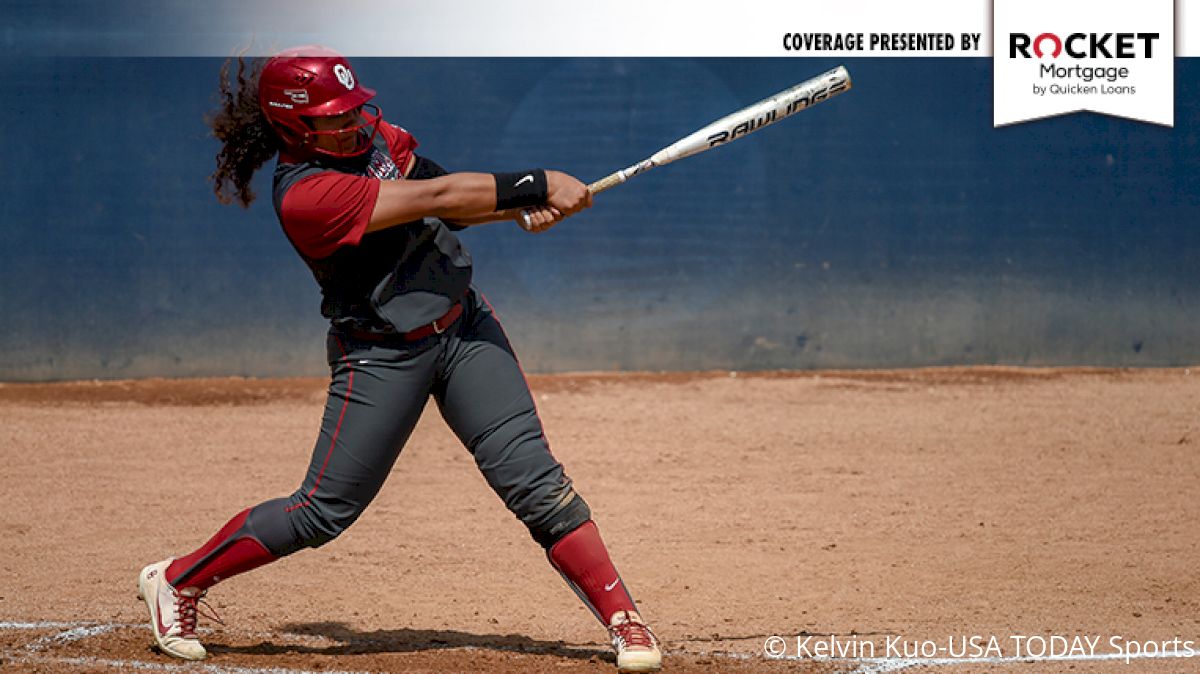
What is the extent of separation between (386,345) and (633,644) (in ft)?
3.69

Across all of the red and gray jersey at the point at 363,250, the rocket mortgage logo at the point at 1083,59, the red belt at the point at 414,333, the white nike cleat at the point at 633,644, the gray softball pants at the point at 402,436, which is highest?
the rocket mortgage logo at the point at 1083,59

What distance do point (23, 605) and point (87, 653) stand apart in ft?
Result: 2.73

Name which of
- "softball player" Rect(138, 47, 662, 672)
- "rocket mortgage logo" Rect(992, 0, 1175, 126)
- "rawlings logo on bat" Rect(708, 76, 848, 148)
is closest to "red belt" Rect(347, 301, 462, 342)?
"softball player" Rect(138, 47, 662, 672)

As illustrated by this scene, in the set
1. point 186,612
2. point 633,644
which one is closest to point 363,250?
point 186,612

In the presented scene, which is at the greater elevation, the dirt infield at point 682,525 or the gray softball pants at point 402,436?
the gray softball pants at point 402,436

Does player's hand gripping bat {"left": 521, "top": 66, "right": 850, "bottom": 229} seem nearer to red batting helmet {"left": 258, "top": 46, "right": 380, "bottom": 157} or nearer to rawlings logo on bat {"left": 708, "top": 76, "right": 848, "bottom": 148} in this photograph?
rawlings logo on bat {"left": 708, "top": 76, "right": 848, "bottom": 148}

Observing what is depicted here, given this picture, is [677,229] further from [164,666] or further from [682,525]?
[164,666]

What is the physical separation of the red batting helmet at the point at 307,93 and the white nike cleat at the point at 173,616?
1.40 metres

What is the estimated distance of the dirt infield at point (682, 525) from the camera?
4742 millimetres

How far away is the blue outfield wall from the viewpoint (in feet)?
33.4

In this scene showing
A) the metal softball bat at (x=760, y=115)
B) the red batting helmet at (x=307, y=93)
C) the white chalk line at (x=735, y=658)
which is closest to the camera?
the red batting helmet at (x=307, y=93)

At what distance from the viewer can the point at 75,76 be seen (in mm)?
10055

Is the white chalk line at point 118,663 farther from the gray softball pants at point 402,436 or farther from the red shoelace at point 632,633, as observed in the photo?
the red shoelace at point 632,633

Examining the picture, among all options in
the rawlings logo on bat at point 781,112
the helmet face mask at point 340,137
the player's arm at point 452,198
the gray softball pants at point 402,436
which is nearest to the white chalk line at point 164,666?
the gray softball pants at point 402,436
